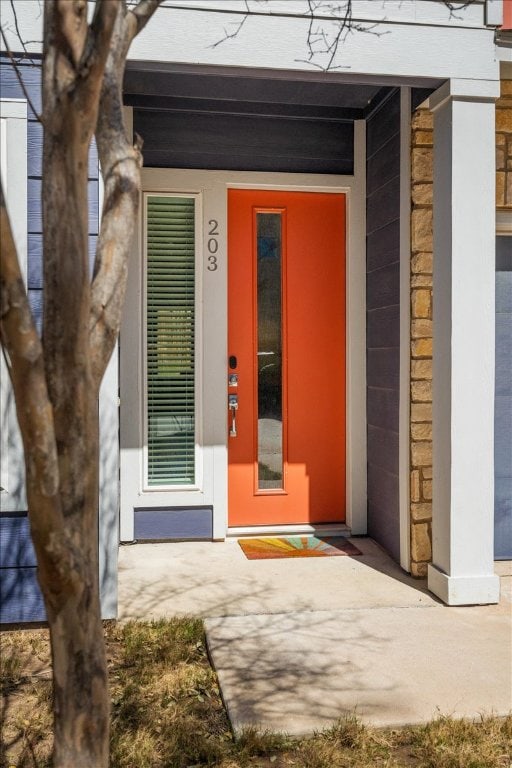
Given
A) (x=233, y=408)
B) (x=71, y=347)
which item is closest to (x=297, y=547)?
(x=233, y=408)

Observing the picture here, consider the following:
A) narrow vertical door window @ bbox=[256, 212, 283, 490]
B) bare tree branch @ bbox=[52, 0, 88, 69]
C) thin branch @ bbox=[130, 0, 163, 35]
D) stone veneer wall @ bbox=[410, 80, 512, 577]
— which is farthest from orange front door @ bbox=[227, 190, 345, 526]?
bare tree branch @ bbox=[52, 0, 88, 69]

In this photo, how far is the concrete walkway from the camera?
9.33 ft

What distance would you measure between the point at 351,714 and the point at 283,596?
1.40 meters

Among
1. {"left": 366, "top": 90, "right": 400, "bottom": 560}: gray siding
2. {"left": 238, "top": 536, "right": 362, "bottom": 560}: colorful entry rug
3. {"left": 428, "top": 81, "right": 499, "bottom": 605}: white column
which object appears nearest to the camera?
{"left": 428, "top": 81, "right": 499, "bottom": 605}: white column

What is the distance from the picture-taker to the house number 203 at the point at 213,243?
17.0ft

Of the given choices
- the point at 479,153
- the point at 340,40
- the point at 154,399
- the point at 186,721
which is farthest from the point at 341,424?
the point at 186,721

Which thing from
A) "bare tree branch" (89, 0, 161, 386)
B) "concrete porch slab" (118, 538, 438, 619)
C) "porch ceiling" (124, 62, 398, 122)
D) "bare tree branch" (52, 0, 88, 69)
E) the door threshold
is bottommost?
"concrete porch slab" (118, 538, 438, 619)

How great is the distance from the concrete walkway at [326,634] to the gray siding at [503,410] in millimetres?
224

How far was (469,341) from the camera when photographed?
3.92 metres

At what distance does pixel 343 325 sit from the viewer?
544 cm

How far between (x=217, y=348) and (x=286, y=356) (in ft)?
1.66

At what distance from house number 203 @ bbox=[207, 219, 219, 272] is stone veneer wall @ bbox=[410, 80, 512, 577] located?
4.66 feet

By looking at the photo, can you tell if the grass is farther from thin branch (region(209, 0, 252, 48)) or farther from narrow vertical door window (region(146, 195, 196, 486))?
thin branch (region(209, 0, 252, 48))

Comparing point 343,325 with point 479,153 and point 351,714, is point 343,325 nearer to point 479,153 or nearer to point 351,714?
point 479,153
